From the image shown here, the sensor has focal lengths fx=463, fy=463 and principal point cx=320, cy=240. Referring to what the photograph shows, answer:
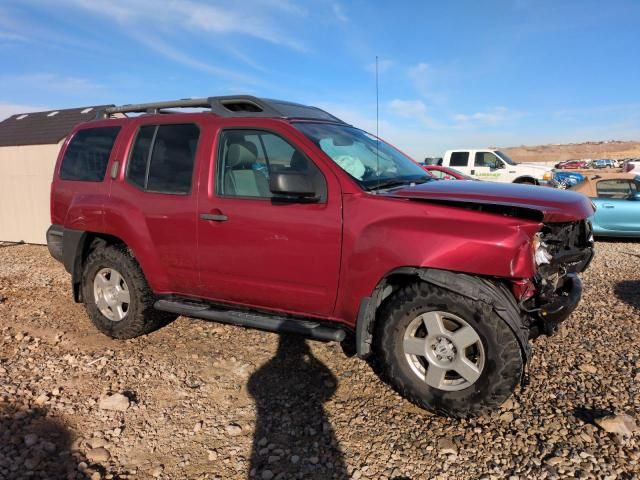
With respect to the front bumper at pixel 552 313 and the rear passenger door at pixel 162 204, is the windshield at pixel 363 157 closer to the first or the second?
the rear passenger door at pixel 162 204

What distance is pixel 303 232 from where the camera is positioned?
3.28 meters

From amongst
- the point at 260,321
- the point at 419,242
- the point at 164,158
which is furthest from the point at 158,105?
the point at 419,242

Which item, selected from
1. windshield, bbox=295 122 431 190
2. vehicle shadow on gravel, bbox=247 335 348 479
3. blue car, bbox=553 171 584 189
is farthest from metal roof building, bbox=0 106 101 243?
blue car, bbox=553 171 584 189

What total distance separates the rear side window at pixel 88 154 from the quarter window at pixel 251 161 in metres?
1.38

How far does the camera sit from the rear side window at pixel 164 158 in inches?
153

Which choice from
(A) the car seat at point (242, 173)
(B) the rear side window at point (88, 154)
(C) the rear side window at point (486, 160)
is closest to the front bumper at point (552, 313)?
(A) the car seat at point (242, 173)

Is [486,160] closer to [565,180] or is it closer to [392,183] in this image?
Result: [565,180]

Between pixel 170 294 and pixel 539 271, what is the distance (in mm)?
3000

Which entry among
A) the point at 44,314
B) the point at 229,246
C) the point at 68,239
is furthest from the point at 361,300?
the point at 44,314

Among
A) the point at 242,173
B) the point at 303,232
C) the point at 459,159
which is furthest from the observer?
the point at 459,159

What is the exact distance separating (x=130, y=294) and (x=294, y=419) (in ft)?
6.91

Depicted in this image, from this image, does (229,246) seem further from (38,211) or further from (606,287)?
(38,211)

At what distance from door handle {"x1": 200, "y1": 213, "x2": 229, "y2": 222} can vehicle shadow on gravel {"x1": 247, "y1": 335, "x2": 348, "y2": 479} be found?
1265 mm

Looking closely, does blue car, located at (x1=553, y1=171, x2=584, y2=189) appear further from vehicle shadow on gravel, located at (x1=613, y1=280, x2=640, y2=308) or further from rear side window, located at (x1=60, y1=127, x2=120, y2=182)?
rear side window, located at (x1=60, y1=127, x2=120, y2=182)
